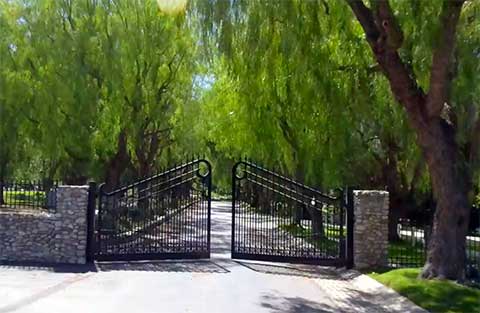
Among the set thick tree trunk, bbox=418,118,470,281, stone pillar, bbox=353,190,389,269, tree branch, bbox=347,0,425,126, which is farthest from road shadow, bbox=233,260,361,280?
tree branch, bbox=347,0,425,126

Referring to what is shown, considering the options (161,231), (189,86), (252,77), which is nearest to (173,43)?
(189,86)

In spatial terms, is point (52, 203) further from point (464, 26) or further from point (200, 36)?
point (464, 26)

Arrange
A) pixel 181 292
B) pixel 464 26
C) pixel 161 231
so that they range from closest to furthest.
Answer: pixel 181 292 → pixel 464 26 → pixel 161 231

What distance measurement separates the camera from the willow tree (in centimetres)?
1297

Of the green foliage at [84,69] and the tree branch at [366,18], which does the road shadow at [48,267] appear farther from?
the green foliage at [84,69]

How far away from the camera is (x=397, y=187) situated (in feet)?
83.0

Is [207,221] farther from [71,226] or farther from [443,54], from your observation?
[443,54]

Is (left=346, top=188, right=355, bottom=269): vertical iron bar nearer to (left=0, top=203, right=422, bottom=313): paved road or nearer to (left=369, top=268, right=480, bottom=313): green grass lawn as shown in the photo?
(left=0, top=203, right=422, bottom=313): paved road

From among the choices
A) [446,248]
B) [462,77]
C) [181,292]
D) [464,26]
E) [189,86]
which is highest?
[189,86]

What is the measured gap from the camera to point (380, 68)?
13805 millimetres

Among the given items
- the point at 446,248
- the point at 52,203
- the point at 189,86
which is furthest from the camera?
the point at 189,86

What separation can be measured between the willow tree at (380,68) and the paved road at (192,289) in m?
2.28

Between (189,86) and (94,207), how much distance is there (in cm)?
1455

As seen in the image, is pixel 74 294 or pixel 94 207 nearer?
pixel 74 294
